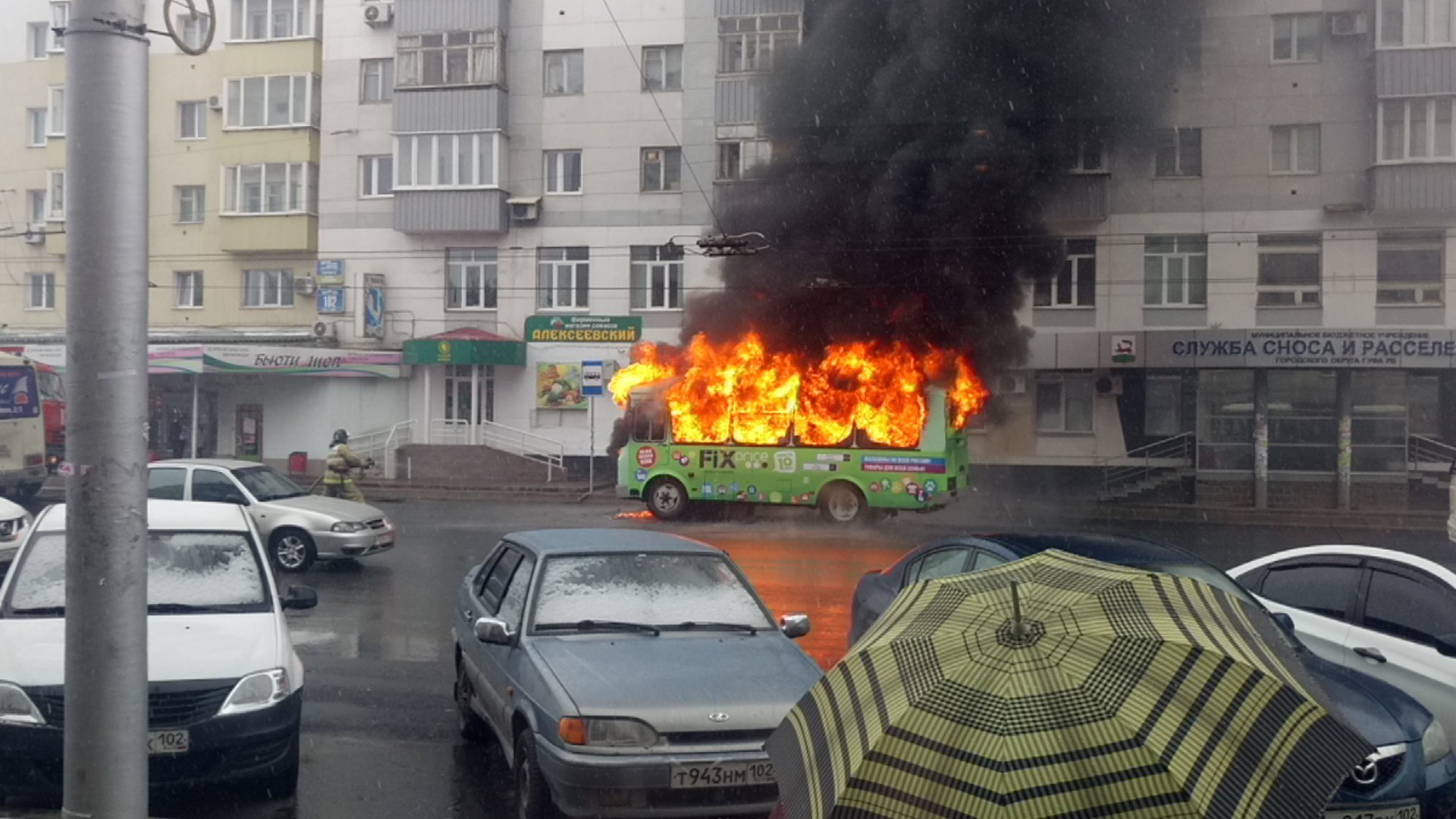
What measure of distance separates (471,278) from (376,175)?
13.6ft

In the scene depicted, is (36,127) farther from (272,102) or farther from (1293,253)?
(1293,253)

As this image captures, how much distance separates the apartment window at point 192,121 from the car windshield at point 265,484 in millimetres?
22883

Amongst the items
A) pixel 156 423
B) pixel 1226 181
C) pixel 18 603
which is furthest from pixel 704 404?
pixel 156 423

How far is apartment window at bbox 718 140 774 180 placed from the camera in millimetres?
30016

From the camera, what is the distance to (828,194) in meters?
27.2

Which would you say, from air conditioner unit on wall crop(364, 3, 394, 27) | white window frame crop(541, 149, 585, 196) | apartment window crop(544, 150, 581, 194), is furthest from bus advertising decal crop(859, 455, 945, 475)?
air conditioner unit on wall crop(364, 3, 394, 27)

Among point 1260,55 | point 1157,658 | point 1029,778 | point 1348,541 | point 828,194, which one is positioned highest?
point 1260,55

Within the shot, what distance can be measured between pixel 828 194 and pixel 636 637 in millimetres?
21837

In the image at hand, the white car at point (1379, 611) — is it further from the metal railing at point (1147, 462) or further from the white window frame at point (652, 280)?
the white window frame at point (652, 280)

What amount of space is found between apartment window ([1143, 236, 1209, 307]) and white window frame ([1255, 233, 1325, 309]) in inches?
46.7

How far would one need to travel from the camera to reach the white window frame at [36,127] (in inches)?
1415

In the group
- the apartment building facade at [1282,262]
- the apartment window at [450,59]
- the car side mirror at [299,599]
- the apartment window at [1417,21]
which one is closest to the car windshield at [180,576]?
the car side mirror at [299,599]

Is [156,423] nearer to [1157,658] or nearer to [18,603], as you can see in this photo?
[18,603]

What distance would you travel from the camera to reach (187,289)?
35.3 m
